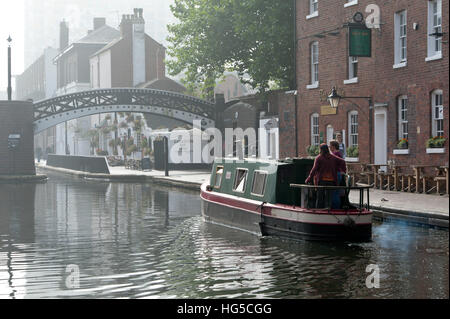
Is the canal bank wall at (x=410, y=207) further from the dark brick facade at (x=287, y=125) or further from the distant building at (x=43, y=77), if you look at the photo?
the distant building at (x=43, y=77)

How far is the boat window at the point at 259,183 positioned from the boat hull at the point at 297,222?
0.25 m

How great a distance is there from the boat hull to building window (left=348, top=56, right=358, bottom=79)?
1315 centimetres

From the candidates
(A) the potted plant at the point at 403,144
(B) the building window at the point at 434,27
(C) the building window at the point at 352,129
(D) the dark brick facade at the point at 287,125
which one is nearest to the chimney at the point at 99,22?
(D) the dark brick facade at the point at 287,125

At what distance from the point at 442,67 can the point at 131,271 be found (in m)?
14.3

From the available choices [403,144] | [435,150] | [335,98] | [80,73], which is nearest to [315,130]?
[335,98]

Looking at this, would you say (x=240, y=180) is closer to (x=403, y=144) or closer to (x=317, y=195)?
(x=317, y=195)

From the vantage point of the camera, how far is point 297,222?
14.3m

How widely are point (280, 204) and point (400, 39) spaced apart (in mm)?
12090

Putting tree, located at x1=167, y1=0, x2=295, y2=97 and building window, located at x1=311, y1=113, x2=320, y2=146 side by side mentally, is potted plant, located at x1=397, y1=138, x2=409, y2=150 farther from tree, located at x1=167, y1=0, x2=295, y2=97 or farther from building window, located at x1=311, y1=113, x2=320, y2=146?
tree, located at x1=167, y1=0, x2=295, y2=97

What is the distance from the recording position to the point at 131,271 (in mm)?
11508

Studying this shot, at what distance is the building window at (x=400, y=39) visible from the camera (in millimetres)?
25547

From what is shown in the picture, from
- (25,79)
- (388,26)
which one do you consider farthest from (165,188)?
(25,79)

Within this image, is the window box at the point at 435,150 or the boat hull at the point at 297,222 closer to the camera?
the boat hull at the point at 297,222
